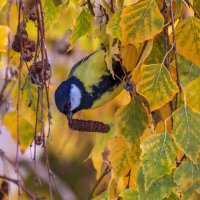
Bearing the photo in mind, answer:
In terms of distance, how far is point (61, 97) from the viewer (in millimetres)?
1538

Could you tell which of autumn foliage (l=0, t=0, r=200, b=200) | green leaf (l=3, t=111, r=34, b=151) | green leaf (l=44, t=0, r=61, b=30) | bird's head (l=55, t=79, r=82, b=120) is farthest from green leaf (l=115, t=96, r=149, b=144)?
green leaf (l=3, t=111, r=34, b=151)

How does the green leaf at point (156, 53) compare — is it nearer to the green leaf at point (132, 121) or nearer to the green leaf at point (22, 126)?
the green leaf at point (132, 121)

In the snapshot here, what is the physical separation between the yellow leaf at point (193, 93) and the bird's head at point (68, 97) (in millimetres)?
434

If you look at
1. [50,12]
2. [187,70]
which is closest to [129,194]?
[187,70]

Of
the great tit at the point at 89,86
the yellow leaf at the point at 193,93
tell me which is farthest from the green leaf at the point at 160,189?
the great tit at the point at 89,86

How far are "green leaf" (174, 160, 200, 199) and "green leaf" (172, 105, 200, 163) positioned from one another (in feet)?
0.08

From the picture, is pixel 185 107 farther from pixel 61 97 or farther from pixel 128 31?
pixel 61 97

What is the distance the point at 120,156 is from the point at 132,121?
7cm

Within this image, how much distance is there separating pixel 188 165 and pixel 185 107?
0.07m

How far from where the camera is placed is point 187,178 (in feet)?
3.26

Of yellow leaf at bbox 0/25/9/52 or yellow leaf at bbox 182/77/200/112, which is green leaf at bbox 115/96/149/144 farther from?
yellow leaf at bbox 0/25/9/52

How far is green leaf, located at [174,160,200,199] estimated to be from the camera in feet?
3.28

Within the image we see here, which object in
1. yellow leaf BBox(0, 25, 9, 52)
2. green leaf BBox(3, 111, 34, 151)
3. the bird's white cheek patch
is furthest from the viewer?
green leaf BBox(3, 111, 34, 151)

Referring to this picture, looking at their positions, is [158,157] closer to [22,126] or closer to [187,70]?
[187,70]
